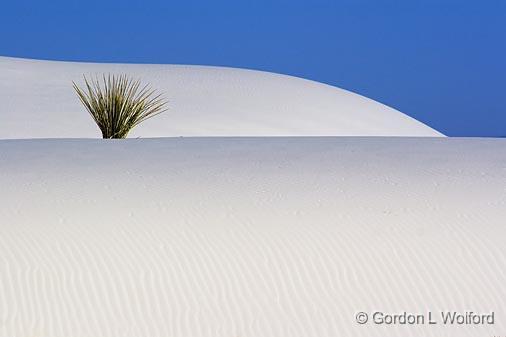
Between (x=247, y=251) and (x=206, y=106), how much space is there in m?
16.8

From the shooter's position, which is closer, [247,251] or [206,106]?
[247,251]

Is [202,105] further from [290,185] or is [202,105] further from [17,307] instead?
[17,307]

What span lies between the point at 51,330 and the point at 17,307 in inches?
9.3

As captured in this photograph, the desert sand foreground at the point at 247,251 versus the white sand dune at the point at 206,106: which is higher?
the white sand dune at the point at 206,106

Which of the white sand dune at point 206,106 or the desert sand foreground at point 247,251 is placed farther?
the white sand dune at point 206,106

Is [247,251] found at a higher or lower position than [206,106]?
lower

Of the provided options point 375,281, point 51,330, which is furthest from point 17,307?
point 375,281

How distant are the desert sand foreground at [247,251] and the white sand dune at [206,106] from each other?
11.7 metres

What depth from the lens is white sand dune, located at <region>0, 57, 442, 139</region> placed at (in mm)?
18969

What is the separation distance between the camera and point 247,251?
16.1 ft

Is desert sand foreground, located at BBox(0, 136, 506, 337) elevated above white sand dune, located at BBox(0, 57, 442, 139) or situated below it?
below

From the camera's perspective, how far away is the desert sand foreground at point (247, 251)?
4.43 m

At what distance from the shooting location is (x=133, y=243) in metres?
5.02

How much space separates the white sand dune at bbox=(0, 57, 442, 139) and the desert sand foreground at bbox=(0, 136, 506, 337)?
11652 millimetres
